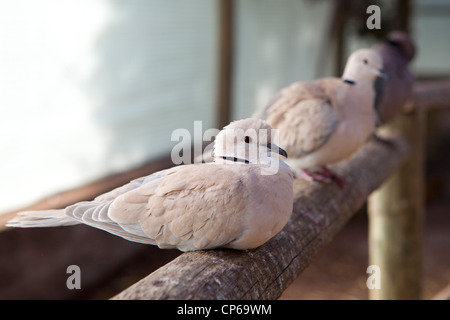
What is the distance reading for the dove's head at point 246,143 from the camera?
1.18 meters

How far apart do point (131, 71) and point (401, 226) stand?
162 centimetres

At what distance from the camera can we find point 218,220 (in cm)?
114

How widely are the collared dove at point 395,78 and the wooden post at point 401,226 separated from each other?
276 millimetres

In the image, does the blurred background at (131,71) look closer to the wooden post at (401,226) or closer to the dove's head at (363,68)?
the wooden post at (401,226)

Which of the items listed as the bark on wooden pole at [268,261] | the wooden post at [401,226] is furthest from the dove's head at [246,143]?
the wooden post at [401,226]

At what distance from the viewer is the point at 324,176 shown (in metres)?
1.87

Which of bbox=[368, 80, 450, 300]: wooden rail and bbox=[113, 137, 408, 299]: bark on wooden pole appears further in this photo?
bbox=[368, 80, 450, 300]: wooden rail

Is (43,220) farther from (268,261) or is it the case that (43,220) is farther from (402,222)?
(402,222)

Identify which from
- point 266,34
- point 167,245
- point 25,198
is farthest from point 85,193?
point 266,34

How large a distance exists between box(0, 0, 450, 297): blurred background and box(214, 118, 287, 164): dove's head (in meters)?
1.43

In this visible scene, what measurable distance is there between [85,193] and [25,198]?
336 millimetres

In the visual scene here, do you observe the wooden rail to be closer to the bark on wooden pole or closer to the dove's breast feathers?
the bark on wooden pole

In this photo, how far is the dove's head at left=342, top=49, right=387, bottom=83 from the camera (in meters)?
1.85

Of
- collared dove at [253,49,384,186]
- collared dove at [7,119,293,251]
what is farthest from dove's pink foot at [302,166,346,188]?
collared dove at [7,119,293,251]
